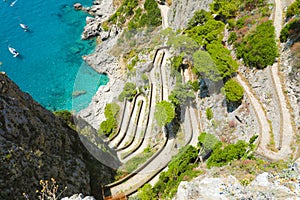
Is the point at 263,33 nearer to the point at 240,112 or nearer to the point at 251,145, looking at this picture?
the point at 240,112

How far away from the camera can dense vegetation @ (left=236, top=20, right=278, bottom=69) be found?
76.2ft

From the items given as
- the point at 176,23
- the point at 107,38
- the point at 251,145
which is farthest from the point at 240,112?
the point at 107,38

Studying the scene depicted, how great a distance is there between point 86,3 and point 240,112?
46758 millimetres

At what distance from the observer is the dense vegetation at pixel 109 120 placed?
29.9 m

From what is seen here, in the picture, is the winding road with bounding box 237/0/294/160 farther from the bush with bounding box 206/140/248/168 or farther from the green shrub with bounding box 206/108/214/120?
the green shrub with bounding box 206/108/214/120

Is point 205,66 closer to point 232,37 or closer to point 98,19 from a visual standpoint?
point 232,37

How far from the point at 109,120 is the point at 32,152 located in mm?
17341

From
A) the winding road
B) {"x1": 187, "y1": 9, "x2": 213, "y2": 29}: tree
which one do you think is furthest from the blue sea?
the winding road

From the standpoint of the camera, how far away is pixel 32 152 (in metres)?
14.2

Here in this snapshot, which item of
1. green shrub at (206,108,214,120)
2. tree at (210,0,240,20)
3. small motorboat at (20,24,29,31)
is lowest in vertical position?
green shrub at (206,108,214,120)

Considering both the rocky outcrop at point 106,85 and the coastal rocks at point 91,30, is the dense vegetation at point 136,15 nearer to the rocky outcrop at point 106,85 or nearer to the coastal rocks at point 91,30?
the coastal rocks at point 91,30

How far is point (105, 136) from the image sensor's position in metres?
29.5

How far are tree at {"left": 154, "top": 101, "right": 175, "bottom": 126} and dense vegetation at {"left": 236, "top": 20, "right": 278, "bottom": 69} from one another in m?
8.84

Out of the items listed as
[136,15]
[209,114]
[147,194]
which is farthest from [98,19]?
[147,194]
